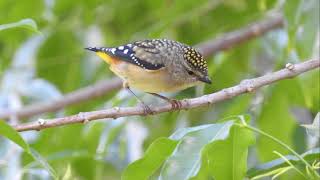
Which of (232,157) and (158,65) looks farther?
(158,65)

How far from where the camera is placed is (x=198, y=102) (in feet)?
8.24

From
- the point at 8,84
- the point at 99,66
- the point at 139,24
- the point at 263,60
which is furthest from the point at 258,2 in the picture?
the point at 8,84

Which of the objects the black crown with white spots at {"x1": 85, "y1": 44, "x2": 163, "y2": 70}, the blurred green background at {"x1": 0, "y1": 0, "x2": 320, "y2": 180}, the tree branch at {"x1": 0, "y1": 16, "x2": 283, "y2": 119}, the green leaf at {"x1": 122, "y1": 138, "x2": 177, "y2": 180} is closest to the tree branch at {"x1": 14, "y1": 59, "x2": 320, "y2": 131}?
the green leaf at {"x1": 122, "y1": 138, "x2": 177, "y2": 180}

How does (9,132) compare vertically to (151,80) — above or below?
below

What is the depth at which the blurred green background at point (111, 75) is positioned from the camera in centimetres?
389

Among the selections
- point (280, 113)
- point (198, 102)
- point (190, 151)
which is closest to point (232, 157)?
point (190, 151)

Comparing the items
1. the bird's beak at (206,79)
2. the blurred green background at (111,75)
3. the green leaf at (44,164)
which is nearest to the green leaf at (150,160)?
the green leaf at (44,164)

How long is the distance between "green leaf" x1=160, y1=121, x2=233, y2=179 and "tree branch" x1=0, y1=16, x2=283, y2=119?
6.49ft

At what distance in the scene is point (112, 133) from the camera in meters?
3.85

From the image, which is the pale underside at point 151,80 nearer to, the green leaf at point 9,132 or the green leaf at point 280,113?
the green leaf at point 280,113

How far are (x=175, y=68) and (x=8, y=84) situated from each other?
1.71 meters

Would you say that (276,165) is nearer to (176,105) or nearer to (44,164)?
(176,105)

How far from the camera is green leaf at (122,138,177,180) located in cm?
237

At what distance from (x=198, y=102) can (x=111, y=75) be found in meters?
2.67
